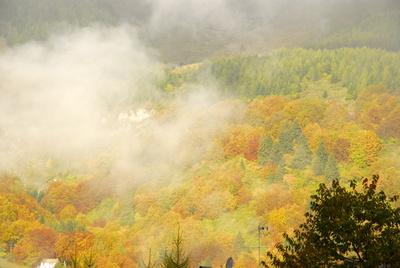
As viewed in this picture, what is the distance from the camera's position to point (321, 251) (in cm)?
2470

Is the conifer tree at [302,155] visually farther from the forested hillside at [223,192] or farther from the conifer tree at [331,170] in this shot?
the conifer tree at [331,170]

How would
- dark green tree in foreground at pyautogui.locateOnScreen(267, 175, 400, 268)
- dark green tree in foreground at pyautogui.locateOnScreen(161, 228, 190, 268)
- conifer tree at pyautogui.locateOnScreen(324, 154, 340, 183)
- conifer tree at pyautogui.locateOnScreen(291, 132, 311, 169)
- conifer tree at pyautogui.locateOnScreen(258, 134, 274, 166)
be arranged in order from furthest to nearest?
conifer tree at pyautogui.locateOnScreen(258, 134, 274, 166)
conifer tree at pyautogui.locateOnScreen(291, 132, 311, 169)
conifer tree at pyautogui.locateOnScreen(324, 154, 340, 183)
dark green tree in foreground at pyautogui.locateOnScreen(161, 228, 190, 268)
dark green tree in foreground at pyautogui.locateOnScreen(267, 175, 400, 268)

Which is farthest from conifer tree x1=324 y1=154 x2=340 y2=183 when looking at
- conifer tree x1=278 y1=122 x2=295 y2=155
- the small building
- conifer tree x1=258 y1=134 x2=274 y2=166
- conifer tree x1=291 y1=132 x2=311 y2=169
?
the small building

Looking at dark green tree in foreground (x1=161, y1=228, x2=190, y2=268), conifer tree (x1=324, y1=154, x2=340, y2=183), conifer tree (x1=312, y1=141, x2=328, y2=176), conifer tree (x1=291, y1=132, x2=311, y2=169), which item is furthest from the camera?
conifer tree (x1=291, y1=132, x2=311, y2=169)

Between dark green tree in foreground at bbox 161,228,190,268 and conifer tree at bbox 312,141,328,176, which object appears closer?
dark green tree in foreground at bbox 161,228,190,268

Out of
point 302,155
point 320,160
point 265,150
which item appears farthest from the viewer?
point 265,150

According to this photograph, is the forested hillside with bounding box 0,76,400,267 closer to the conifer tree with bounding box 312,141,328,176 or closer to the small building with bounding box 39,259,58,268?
the conifer tree with bounding box 312,141,328,176

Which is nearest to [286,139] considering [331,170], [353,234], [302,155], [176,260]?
[302,155]

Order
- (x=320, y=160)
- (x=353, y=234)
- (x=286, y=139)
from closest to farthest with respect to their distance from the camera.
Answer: (x=353, y=234), (x=320, y=160), (x=286, y=139)

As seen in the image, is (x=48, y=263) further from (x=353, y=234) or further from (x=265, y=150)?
(x=353, y=234)

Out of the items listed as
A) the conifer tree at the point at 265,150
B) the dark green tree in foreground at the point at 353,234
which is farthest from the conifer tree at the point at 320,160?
the dark green tree in foreground at the point at 353,234

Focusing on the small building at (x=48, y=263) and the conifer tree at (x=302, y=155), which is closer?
the small building at (x=48, y=263)

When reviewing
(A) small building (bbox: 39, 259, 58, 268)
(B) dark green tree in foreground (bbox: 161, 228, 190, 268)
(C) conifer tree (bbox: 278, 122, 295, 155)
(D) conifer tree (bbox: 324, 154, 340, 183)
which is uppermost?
(C) conifer tree (bbox: 278, 122, 295, 155)

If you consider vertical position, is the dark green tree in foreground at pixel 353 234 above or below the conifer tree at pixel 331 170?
below
